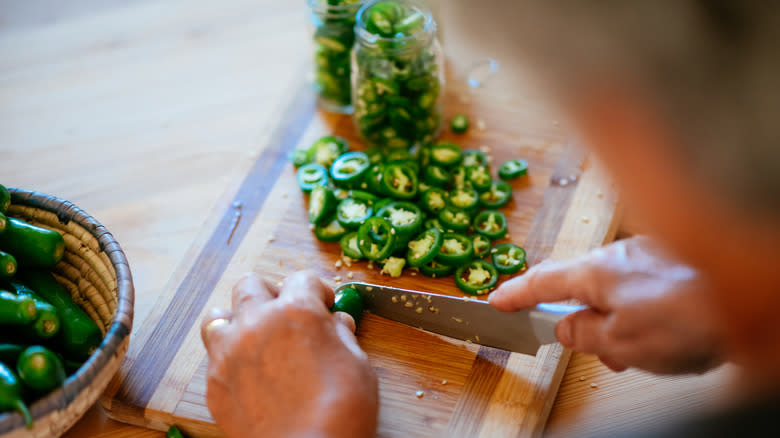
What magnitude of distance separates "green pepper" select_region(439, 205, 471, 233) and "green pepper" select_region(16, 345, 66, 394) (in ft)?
2.91

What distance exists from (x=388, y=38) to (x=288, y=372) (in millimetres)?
950

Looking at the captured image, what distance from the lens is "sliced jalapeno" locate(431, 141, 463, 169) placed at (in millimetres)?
1785

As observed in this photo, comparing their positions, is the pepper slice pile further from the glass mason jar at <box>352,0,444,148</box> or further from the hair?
the hair

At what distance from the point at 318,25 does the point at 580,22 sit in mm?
1426

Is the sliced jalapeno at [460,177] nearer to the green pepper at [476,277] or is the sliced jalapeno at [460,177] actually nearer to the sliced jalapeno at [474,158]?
the sliced jalapeno at [474,158]

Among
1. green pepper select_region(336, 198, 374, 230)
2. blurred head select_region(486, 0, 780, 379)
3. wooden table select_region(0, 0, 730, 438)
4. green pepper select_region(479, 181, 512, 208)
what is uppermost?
blurred head select_region(486, 0, 780, 379)

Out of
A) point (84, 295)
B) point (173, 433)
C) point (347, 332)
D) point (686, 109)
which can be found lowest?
point (173, 433)

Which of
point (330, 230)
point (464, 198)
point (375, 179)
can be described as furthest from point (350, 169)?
point (464, 198)

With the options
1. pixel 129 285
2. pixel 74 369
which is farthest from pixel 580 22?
pixel 74 369

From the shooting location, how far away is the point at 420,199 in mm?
1698

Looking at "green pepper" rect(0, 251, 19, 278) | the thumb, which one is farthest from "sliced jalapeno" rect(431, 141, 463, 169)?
"green pepper" rect(0, 251, 19, 278)

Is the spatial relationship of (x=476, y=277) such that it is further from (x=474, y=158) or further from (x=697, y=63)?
(x=697, y=63)

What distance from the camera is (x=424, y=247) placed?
1564 mm

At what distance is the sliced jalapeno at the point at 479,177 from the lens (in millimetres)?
1716
